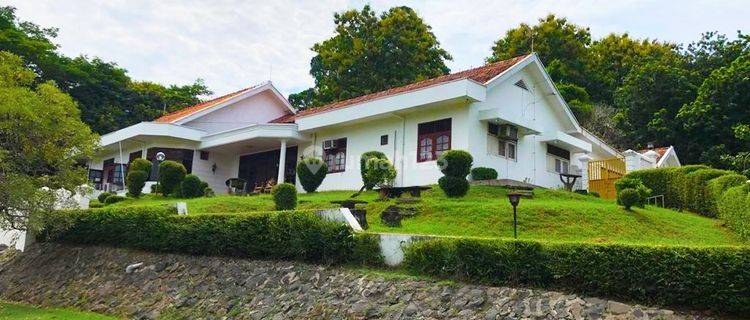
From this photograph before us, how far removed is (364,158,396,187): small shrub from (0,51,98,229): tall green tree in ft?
24.5

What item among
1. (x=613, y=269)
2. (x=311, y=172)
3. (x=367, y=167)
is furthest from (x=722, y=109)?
(x=613, y=269)

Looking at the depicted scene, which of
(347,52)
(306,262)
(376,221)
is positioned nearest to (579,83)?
(347,52)

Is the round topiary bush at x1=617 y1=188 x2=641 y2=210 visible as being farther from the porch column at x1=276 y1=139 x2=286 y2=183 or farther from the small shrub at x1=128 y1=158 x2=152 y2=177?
the small shrub at x1=128 y1=158 x2=152 y2=177

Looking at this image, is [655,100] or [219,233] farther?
[655,100]

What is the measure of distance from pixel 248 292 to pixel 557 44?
1261 inches

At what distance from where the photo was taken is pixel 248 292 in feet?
34.6

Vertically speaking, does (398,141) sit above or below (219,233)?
above

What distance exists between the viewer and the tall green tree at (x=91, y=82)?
3478cm

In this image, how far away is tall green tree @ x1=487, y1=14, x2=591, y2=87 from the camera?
123 ft

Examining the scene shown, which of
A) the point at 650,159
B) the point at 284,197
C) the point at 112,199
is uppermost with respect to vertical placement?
the point at 650,159

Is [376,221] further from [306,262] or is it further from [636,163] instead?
[636,163]

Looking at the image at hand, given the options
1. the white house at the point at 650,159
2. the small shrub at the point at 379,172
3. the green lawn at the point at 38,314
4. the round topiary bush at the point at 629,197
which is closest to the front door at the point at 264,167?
the small shrub at the point at 379,172

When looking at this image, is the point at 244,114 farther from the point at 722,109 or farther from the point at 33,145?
the point at 722,109

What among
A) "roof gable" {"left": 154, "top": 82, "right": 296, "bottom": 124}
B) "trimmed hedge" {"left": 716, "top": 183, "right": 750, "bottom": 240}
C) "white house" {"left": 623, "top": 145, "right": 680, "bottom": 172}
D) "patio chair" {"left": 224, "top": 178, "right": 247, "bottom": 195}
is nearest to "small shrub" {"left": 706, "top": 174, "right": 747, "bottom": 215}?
"trimmed hedge" {"left": 716, "top": 183, "right": 750, "bottom": 240}
